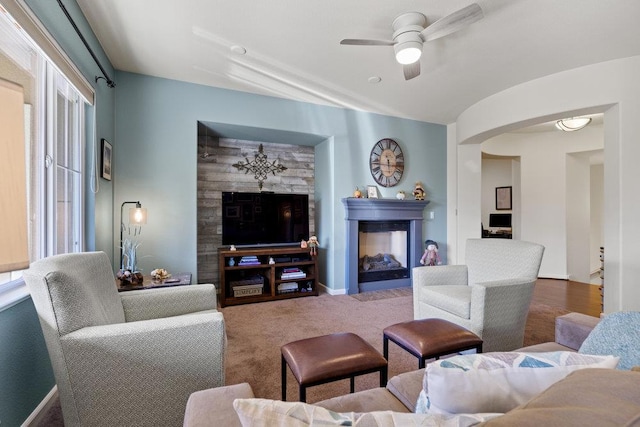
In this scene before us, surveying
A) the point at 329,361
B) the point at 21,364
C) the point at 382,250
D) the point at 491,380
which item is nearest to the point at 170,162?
the point at 21,364

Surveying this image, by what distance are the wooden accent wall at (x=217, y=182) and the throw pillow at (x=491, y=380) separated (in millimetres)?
3770

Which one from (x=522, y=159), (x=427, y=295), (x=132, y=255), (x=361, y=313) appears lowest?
(x=361, y=313)

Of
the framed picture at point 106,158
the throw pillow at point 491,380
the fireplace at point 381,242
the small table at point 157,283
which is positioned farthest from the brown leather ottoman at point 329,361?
the fireplace at point 381,242

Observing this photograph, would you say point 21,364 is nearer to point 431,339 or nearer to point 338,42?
point 431,339

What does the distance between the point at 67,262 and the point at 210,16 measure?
6.47 feet

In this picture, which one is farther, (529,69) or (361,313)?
(361,313)

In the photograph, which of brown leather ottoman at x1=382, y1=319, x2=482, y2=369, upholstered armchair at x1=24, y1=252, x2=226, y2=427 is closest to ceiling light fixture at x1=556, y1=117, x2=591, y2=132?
brown leather ottoman at x1=382, y1=319, x2=482, y2=369

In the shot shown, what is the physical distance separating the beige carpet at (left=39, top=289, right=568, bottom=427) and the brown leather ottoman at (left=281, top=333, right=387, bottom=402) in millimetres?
520

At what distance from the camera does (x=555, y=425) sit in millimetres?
398

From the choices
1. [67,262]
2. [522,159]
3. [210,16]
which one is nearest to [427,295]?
[67,262]

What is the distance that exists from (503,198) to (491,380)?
7.26 meters

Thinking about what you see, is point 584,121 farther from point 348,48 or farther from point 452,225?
point 348,48

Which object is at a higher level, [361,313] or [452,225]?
[452,225]

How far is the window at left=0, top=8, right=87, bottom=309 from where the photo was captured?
150 centimetres
